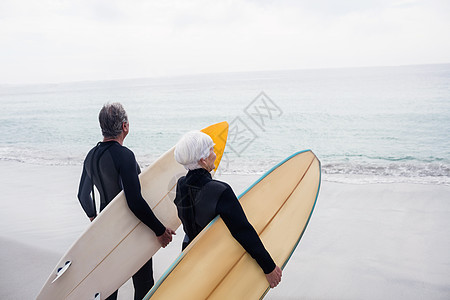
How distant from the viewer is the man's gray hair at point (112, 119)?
1903 mm

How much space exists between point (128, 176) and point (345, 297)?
1.79 metres

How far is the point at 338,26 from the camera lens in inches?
2267

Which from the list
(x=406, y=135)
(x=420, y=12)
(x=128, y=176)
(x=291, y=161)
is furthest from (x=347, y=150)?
(x=420, y=12)

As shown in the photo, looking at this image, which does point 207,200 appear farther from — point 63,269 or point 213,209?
point 63,269

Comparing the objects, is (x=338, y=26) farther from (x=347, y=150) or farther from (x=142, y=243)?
(x=142, y=243)

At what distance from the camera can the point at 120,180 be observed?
6.61 ft

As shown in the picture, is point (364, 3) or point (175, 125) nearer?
point (175, 125)

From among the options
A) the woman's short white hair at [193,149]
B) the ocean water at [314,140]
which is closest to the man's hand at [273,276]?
the woman's short white hair at [193,149]

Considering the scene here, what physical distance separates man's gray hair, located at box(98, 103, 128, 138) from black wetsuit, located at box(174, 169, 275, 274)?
1.86 ft

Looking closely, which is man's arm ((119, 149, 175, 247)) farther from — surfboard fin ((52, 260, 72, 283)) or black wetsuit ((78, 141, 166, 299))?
surfboard fin ((52, 260, 72, 283))

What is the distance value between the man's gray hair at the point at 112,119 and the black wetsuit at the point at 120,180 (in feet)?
0.19

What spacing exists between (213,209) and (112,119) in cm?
82

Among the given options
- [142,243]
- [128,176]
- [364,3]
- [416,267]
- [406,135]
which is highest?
[364,3]

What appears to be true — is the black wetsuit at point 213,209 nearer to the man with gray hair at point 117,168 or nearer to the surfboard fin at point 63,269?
the man with gray hair at point 117,168
